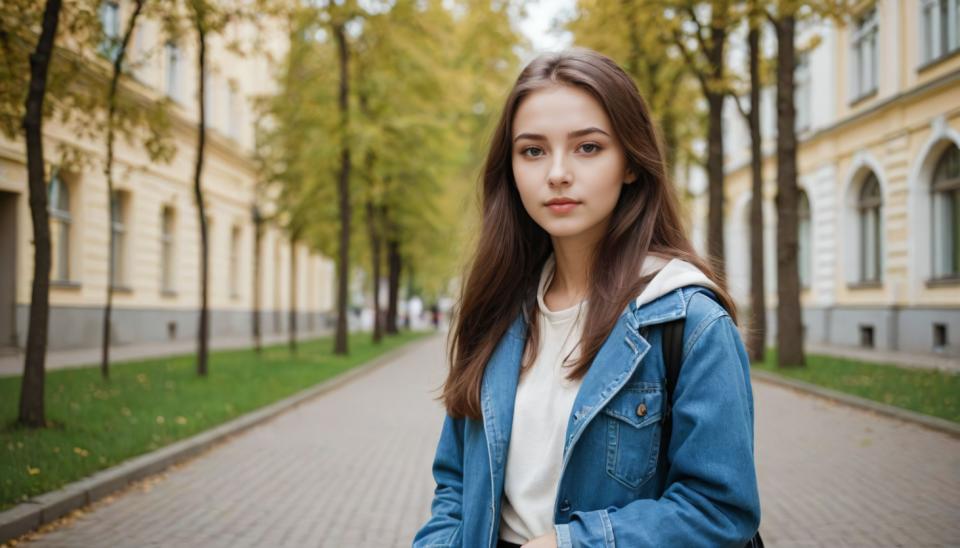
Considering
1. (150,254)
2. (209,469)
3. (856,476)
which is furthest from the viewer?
(150,254)

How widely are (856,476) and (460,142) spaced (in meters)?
20.7

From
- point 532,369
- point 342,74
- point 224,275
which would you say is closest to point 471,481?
point 532,369

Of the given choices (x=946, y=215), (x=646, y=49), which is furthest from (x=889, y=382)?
(x=946, y=215)

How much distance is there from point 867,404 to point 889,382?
2.45m

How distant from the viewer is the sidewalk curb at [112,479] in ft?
18.1

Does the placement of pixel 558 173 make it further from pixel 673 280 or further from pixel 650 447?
pixel 650 447

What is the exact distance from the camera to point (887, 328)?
22.1 m

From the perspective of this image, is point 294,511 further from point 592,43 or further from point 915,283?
point 915,283

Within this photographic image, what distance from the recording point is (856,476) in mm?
7523

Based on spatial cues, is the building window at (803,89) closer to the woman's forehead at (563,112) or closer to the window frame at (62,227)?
the window frame at (62,227)

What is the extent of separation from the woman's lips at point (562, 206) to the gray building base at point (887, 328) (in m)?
19.4

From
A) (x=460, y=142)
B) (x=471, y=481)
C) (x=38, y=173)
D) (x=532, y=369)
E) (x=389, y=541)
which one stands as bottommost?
(x=389, y=541)

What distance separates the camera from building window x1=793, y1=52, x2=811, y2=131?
2819 cm

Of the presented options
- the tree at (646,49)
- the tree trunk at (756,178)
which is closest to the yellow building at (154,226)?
the tree at (646,49)
